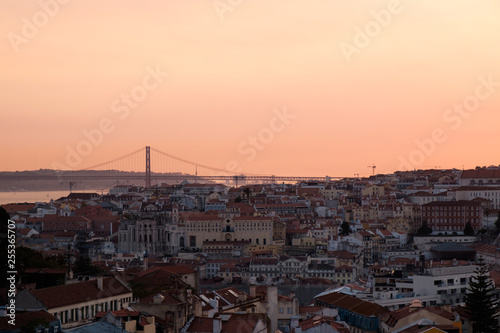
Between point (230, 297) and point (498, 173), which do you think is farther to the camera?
point (498, 173)

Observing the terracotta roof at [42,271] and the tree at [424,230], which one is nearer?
the terracotta roof at [42,271]

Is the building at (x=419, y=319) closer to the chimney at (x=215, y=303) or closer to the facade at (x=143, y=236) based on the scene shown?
the chimney at (x=215, y=303)

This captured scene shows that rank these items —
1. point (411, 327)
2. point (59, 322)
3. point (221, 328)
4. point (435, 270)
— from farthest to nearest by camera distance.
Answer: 1. point (435, 270)
2. point (411, 327)
3. point (221, 328)
4. point (59, 322)

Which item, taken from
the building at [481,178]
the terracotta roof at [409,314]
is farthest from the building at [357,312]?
the building at [481,178]

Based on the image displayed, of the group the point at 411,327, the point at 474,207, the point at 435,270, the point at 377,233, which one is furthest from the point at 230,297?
the point at 474,207

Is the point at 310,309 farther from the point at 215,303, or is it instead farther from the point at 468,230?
the point at 468,230

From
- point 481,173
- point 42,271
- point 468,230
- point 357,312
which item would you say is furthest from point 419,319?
point 481,173

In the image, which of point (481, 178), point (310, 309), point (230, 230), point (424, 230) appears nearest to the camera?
point (310, 309)

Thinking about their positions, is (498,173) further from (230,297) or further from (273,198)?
(230,297)

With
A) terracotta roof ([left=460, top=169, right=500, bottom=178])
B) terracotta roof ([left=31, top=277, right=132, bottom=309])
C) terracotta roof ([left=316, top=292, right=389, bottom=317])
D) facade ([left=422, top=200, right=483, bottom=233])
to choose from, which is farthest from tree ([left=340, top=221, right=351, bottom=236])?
terracotta roof ([left=31, top=277, right=132, bottom=309])
